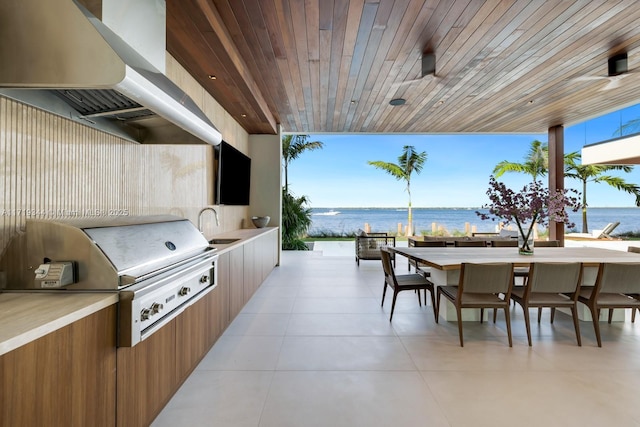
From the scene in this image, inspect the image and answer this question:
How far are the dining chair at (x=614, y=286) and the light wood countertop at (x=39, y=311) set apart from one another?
3.72 m

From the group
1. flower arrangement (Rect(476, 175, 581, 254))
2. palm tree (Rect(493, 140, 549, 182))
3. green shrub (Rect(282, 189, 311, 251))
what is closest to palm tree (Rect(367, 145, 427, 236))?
palm tree (Rect(493, 140, 549, 182))

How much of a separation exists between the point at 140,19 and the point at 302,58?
2.09 meters

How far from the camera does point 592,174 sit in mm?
12633

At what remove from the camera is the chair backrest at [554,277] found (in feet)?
9.03

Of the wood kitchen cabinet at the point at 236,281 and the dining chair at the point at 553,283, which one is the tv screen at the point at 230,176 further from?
the dining chair at the point at 553,283

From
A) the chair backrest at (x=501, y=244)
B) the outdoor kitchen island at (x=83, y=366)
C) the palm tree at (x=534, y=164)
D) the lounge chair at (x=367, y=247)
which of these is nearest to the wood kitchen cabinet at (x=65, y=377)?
the outdoor kitchen island at (x=83, y=366)

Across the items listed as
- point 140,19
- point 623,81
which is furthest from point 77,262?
point 623,81

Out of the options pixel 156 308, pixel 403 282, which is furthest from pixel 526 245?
pixel 156 308

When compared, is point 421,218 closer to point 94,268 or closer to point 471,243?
point 471,243

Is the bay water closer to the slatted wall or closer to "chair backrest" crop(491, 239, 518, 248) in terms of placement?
"chair backrest" crop(491, 239, 518, 248)

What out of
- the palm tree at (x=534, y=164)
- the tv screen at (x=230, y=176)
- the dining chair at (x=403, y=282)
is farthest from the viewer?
the palm tree at (x=534, y=164)

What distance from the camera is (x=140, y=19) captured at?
69.2 inches

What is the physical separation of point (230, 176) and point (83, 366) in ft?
12.2

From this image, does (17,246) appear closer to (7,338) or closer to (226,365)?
(7,338)
